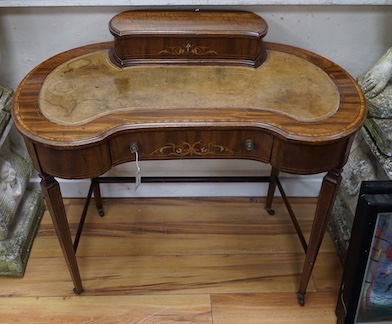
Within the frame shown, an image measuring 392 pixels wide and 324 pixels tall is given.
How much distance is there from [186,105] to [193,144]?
9 centimetres

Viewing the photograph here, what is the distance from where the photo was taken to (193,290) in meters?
1.51

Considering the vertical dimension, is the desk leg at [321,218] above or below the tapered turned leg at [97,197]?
above

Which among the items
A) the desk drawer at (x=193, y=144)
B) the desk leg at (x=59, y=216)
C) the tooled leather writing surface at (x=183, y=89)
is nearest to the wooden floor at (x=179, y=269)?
the desk leg at (x=59, y=216)

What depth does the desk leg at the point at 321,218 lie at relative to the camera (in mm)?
1164

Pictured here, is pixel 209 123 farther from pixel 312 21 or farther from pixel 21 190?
pixel 21 190

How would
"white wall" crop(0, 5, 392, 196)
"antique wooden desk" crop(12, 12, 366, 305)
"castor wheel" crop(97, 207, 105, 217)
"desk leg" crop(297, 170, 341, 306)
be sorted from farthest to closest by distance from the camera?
"castor wheel" crop(97, 207, 105, 217) < "white wall" crop(0, 5, 392, 196) < "desk leg" crop(297, 170, 341, 306) < "antique wooden desk" crop(12, 12, 366, 305)

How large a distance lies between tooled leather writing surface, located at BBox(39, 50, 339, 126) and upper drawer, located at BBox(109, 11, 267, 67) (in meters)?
0.03

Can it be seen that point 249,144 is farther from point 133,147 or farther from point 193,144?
point 133,147

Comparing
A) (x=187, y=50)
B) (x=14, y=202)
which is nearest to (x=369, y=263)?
(x=187, y=50)

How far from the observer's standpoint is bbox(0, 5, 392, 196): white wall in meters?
1.41

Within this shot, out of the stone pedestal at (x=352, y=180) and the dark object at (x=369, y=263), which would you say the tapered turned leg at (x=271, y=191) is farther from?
the dark object at (x=369, y=263)

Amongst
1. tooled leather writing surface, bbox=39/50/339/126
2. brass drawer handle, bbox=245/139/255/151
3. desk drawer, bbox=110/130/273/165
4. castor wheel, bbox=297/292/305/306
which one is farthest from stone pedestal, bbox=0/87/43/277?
castor wheel, bbox=297/292/305/306

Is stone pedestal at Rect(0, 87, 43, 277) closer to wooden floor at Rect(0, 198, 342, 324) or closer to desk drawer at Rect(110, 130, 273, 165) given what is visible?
wooden floor at Rect(0, 198, 342, 324)

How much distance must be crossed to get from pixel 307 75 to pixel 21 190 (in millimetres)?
995
